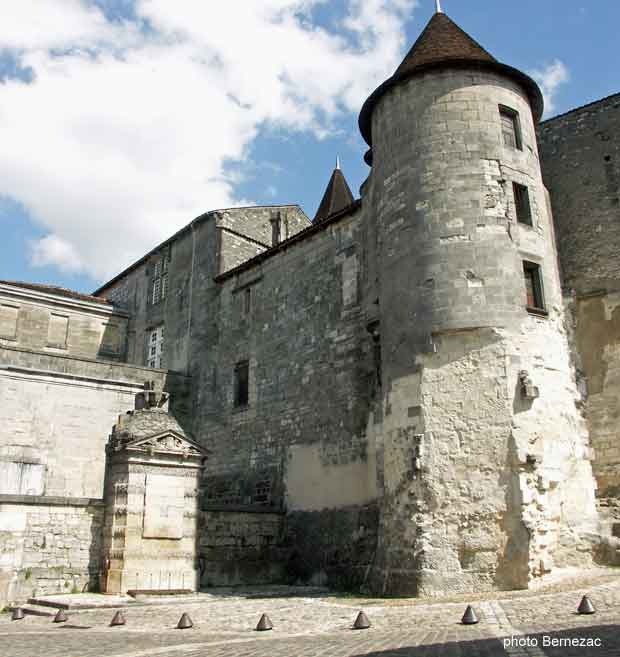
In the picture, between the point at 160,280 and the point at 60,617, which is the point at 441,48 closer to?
the point at 60,617

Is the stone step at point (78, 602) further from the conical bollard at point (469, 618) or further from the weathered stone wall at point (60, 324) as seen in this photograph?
the weathered stone wall at point (60, 324)

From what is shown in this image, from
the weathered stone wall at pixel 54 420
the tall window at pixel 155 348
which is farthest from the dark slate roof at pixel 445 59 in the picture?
the tall window at pixel 155 348

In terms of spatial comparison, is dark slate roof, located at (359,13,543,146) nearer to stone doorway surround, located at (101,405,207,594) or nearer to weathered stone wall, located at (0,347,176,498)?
stone doorway surround, located at (101,405,207,594)

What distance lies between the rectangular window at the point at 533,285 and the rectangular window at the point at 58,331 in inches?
645

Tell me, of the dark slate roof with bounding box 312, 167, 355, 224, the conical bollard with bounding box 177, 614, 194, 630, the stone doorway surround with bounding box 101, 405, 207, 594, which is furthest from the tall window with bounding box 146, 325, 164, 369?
the conical bollard with bounding box 177, 614, 194, 630

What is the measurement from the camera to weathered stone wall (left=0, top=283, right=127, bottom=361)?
73.8 feet

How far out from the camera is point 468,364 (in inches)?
436

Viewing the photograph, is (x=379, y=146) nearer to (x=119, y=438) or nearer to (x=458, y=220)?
(x=458, y=220)

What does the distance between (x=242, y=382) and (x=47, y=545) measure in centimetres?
784

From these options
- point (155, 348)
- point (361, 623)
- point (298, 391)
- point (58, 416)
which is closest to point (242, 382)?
point (298, 391)

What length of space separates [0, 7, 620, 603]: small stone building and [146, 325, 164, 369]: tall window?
4.63 m

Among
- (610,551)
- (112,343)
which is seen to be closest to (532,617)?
(610,551)

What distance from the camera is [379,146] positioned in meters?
13.8

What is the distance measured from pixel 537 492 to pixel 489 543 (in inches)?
41.6
